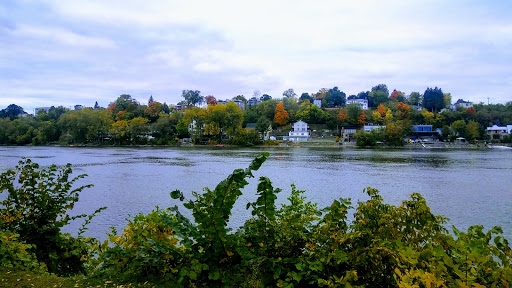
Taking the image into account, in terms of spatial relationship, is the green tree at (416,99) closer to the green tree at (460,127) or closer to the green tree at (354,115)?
the green tree at (354,115)

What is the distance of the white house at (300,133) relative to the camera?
90.3m

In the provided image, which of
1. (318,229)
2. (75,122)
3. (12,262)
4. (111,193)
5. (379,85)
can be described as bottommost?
(111,193)

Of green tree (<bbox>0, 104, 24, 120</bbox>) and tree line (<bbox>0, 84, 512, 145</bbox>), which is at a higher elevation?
green tree (<bbox>0, 104, 24, 120</bbox>)

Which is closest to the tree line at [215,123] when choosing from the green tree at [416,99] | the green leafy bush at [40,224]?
the green tree at [416,99]

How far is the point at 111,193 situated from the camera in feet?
61.8

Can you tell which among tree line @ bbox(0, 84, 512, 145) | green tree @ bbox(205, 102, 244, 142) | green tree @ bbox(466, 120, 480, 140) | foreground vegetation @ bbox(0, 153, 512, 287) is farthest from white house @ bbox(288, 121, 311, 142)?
foreground vegetation @ bbox(0, 153, 512, 287)

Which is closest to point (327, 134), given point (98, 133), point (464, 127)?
point (464, 127)

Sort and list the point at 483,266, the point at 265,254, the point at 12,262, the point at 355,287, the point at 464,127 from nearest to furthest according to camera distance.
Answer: the point at 483,266 → the point at 355,287 → the point at 265,254 → the point at 12,262 → the point at 464,127

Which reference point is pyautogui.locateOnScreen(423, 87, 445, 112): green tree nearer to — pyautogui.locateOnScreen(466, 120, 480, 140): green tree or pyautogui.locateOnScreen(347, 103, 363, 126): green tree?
pyautogui.locateOnScreen(466, 120, 480, 140): green tree

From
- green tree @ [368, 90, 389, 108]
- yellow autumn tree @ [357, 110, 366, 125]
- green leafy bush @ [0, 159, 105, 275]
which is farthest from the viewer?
green tree @ [368, 90, 389, 108]

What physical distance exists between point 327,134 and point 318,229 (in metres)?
92.9

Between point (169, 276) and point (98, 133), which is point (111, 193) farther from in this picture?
point (98, 133)

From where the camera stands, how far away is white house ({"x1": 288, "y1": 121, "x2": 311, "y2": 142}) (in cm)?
9031

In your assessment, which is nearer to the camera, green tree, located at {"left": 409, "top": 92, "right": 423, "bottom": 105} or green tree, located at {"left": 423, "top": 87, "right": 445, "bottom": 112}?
green tree, located at {"left": 423, "top": 87, "right": 445, "bottom": 112}
